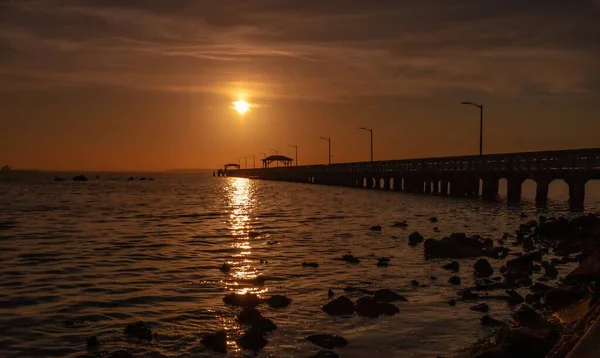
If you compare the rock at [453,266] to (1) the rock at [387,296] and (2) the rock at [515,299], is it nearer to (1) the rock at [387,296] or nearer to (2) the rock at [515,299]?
(2) the rock at [515,299]

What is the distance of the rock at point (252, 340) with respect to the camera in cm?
1007

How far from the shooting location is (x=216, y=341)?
10.2 m

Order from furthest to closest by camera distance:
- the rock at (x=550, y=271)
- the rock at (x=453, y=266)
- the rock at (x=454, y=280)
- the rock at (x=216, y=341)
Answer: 1. the rock at (x=453, y=266)
2. the rock at (x=550, y=271)
3. the rock at (x=454, y=280)
4. the rock at (x=216, y=341)

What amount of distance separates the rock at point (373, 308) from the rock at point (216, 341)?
2920mm

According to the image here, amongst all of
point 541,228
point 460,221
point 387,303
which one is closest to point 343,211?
point 460,221

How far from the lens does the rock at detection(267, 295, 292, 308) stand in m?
13.0

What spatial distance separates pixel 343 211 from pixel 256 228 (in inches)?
472

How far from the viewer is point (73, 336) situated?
35.7ft

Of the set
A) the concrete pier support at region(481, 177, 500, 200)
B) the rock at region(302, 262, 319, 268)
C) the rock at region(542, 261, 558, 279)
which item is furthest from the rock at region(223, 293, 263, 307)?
the concrete pier support at region(481, 177, 500, 200)

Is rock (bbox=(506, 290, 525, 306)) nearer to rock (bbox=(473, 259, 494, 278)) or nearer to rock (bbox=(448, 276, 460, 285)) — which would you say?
rock (bbox=(448, 276, 460, 285))

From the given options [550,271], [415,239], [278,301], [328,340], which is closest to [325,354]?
[328,340]

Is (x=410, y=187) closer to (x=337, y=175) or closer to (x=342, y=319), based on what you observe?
(x=337, y=175)

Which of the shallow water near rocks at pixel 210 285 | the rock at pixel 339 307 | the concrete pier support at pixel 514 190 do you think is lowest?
the shallow water near rocks at pixel 210 285

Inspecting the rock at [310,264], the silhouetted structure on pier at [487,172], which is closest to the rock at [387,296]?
the rock at [310,264]
